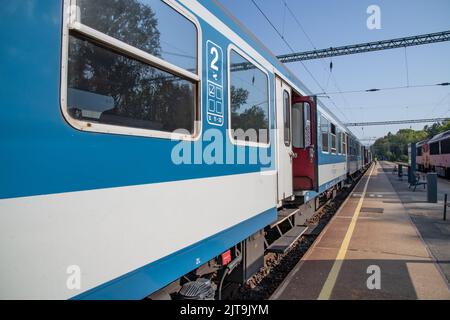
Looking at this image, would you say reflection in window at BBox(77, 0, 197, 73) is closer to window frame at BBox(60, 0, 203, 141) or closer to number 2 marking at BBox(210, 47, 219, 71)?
window frame at BBox(60, 0, 203, 141)

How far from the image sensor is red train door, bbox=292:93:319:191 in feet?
23.0

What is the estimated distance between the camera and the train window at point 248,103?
144 inches

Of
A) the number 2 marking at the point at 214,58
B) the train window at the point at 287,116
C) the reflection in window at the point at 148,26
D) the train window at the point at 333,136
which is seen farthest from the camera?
the train window at the point at 333,136

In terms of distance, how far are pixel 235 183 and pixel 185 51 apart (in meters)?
1.45

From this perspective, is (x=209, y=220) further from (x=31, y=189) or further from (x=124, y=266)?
(x=31, y=189)

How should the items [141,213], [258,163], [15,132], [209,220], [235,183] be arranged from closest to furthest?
[15,132] → [141,213] → [209,220] → [235,183] → [258,163]

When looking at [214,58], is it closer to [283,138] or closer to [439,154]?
[283,138]

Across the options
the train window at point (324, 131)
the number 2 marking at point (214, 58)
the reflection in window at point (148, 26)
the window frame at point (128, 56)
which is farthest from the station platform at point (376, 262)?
the reflection in window at point (148, 26)

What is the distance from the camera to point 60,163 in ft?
Result: 5.42

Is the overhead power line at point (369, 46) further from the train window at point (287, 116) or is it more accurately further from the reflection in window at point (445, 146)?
the train window at point (287, 116)

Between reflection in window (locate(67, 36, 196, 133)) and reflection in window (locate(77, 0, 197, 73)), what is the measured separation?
0.12 metres

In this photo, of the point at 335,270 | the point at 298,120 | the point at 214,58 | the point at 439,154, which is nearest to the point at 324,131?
the point at 298,120

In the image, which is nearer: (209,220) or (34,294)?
(34,294)
